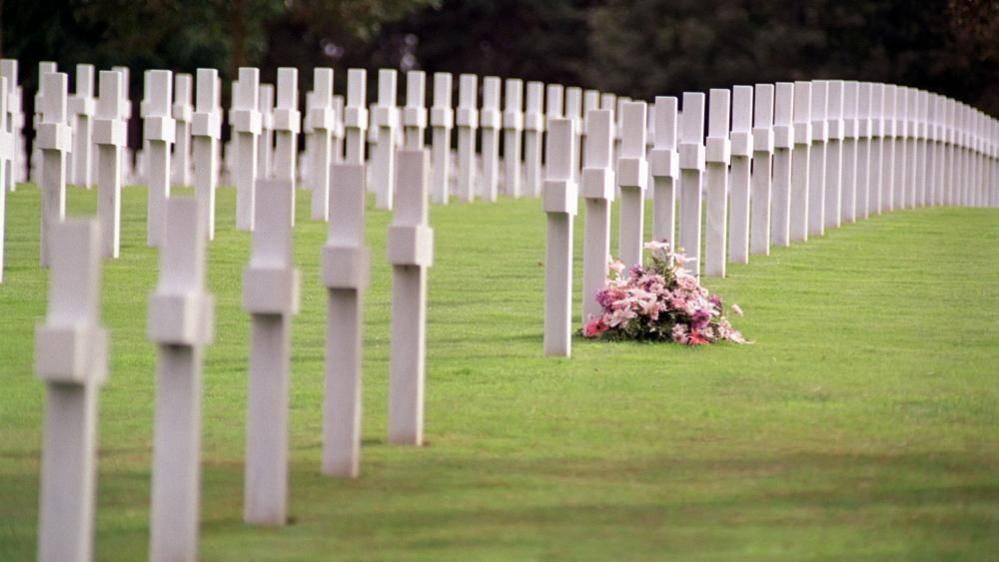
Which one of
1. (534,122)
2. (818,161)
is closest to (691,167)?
(818,161)

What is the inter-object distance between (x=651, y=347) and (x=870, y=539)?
490 cm

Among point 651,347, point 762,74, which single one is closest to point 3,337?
point 651,347

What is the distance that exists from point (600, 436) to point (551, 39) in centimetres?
4851

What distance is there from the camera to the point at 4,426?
867 cm

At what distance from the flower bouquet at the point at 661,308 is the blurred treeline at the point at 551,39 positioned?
20.0 metres

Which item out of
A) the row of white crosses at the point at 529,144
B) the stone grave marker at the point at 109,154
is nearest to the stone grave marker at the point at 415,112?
the row of white crosses at the point at 529,144

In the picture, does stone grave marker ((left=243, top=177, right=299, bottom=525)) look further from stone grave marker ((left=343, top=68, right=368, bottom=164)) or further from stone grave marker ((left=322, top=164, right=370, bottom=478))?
stone grave marker ((left=343, top=68, right=368, bottom=164))

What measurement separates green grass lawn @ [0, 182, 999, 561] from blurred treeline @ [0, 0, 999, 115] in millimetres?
19160

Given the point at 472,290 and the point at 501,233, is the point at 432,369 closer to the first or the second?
the point at 472,290

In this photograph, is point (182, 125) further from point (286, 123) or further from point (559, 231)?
point (559, 231)

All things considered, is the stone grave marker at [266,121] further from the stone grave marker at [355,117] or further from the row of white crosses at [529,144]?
the stone grave marker at [355,117]

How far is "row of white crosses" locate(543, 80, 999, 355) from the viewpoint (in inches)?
450

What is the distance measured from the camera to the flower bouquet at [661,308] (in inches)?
454

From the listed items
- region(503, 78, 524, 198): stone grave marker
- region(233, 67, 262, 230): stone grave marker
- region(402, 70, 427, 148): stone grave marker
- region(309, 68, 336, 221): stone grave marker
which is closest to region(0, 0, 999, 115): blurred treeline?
region(503, 78, 524, 198): stone grave marker
